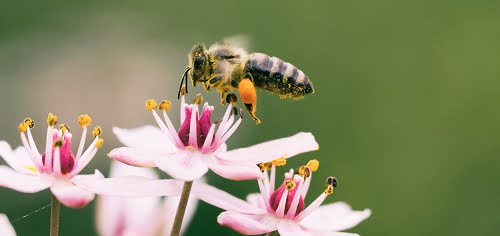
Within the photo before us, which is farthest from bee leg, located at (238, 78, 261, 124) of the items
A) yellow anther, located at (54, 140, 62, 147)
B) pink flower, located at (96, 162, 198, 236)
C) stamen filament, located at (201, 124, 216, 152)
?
yellow anther, located at (54, 140, 62, 147)

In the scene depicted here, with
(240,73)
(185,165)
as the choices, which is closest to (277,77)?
(240,73)

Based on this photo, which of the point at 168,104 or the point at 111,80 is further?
the point at 111,80

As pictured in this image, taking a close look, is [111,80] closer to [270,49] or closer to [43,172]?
[270,49]

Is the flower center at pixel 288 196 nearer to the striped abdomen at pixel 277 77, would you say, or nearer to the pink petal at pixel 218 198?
the pink petal at pixel 218 198

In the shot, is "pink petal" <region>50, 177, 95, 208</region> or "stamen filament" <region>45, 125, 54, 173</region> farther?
"stamen filament" <region>45, 125, 54, 173</region>

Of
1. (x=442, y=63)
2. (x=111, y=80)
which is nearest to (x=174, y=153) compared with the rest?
(x=111, y=80)

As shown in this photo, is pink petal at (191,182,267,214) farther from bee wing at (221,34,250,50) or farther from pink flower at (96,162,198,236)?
bee wing at (221,34,250,50)

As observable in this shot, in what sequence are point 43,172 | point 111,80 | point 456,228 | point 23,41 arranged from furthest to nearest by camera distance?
point 23,41 → point 111,80 → point 456,228 → point 43,172
